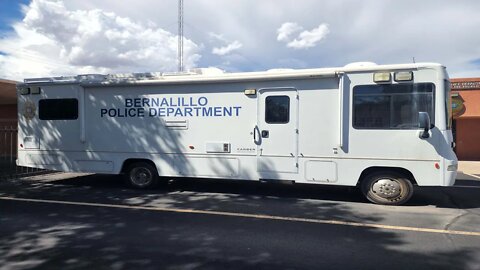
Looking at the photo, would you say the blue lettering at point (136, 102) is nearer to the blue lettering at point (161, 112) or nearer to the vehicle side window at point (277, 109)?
the blue lettering at point (161, 112)

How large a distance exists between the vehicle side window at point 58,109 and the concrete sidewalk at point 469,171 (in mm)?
11385

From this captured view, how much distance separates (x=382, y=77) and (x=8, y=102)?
1758 cm

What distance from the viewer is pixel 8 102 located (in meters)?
19.1

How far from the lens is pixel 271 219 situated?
22.5ft

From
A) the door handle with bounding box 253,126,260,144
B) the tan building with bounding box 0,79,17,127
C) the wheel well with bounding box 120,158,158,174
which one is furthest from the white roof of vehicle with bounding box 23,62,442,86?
the tan building with bounding box 0,79,17,127

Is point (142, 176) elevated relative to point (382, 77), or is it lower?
lower

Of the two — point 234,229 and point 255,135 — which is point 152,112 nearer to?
point 255,135

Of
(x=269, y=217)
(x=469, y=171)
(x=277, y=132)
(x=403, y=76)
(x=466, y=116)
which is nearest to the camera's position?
(x=269, y=217)

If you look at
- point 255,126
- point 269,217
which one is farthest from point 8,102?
point 269,217

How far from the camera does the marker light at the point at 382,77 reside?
786 centimetres

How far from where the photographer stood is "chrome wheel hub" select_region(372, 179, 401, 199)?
26.2 ft

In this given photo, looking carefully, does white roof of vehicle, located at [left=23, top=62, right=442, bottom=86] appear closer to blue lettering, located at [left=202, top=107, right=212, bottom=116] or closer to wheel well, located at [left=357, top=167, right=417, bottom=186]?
blue lettering, located at [left=202, top=107, right=212, bottom=116]

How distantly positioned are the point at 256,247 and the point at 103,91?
6.25 metres

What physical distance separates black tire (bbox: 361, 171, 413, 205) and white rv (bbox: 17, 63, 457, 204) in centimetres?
2
